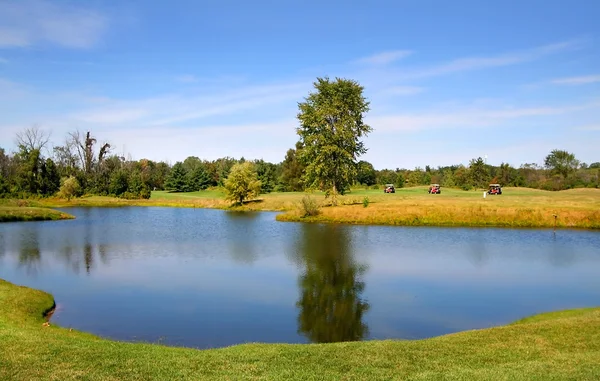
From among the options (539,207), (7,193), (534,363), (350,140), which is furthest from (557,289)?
(7,193)

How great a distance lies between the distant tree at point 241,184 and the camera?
246 feet

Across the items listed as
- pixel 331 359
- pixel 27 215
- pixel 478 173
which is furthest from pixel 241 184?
pixel 331 359

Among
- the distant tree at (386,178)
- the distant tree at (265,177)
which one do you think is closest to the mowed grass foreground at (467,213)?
the distant tree at (265,177)

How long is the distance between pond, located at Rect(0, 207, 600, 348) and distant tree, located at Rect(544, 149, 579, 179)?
74.6m

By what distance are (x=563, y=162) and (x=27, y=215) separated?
381 ft

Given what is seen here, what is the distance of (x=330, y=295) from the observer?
76.6 feet

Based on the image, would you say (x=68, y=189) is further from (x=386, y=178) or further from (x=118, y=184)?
(x=386, y=178)

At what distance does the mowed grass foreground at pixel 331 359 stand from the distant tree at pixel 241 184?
59.9 metres

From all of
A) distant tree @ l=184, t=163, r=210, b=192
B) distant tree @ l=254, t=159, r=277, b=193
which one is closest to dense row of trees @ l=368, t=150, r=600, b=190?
distant tree @ l=254, t=159, r=277, b=193

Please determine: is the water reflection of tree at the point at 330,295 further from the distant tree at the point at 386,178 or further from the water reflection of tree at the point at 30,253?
the distant tree at the point at 386,178

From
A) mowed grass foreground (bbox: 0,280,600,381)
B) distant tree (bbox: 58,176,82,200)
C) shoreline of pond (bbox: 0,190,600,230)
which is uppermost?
distant tree (bbox: 58,176,82,200)

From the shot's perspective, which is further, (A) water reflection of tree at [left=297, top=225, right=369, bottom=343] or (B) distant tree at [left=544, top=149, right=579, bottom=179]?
(B) distant tree at [left=544, top=149, right=579, bottom=179]

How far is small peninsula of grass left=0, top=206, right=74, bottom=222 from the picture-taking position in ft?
184

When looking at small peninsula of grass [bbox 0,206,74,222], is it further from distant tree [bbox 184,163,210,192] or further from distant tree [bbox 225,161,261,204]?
distant tree [bbox 184,163,210,192]
